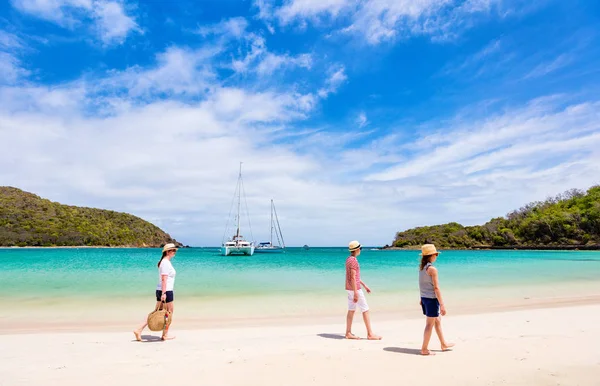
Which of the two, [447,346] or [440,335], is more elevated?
[440,335]

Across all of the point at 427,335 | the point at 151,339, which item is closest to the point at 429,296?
the point at 427,335

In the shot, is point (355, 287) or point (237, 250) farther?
point (237, 250)

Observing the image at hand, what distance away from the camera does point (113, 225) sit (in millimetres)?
149250

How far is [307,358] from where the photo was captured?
234 inches

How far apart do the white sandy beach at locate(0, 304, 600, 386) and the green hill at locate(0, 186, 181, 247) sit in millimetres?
131298

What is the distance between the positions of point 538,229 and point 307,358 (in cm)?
13251

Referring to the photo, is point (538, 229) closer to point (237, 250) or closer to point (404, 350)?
point (237, 250)

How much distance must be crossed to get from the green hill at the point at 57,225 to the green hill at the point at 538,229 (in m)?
116

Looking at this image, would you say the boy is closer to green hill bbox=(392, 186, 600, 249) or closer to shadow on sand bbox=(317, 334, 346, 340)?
shadow on sand bbox=(317, 334, 346, 340)

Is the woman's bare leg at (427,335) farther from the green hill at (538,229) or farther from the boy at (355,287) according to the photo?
the green hill at (538,229)

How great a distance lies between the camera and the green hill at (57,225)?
11450 cm

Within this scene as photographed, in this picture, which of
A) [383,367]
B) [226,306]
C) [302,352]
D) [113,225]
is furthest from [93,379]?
[113,225]

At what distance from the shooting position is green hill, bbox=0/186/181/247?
114 m

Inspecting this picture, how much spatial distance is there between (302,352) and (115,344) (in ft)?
12.2
